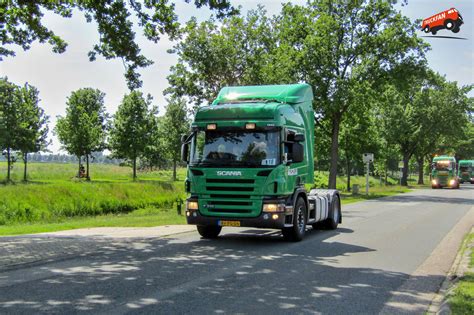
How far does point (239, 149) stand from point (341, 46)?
85.8 ft

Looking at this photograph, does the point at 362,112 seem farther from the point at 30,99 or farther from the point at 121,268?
the point at 30,99

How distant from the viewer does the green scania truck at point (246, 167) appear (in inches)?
431

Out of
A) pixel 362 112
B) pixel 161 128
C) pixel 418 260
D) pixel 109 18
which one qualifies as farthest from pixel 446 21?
pixel 161 128

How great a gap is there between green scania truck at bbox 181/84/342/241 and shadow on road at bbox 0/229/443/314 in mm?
814

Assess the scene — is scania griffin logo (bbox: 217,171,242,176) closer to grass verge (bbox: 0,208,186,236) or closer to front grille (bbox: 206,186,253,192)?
front grille (bbox: 206,186,253,192)

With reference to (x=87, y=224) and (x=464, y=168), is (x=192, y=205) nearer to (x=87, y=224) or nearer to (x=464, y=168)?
(x=87, y=224)

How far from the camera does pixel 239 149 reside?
36.6ft

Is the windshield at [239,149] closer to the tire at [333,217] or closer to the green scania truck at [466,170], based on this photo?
the tire at [333,217]

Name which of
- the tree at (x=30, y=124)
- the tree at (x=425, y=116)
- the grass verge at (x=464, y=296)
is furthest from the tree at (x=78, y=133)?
the grass verge at (x=464, y=296)

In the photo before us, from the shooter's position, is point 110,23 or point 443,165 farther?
Result: point 443,165

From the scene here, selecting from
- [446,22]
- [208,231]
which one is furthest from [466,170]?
[208,231]

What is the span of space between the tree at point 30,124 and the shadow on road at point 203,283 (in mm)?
40471

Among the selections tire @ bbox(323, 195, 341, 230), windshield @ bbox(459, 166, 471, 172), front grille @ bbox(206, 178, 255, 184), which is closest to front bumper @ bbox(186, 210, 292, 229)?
front grille @ bbox(206, 178, 255, 184)

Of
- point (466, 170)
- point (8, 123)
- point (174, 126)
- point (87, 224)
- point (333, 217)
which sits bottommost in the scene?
point (87, 224)
